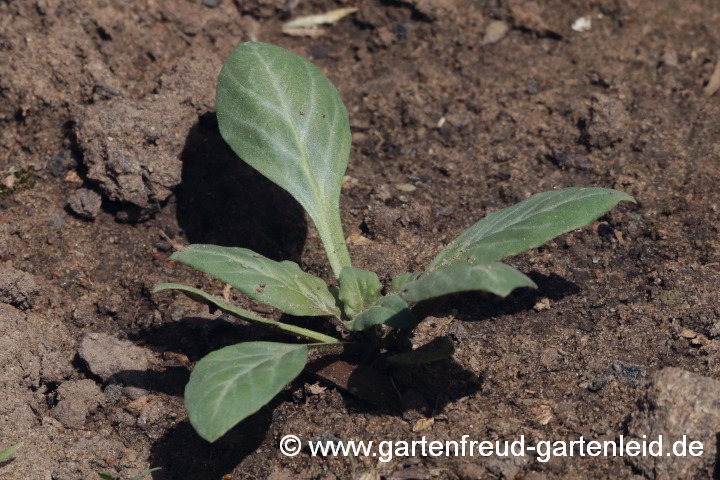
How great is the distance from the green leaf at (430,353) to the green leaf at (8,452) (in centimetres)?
114

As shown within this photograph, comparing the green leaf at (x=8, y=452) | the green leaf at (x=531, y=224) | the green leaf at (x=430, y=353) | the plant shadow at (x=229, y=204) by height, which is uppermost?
the green leaf at (x=531, y=224)

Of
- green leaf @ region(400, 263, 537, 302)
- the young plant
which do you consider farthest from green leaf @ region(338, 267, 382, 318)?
green leaf @ region(400, 263, 537, 302)

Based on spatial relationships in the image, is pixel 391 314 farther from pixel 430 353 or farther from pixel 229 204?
pixel 229 204

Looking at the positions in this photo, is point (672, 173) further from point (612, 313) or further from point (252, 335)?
point (252, 335)

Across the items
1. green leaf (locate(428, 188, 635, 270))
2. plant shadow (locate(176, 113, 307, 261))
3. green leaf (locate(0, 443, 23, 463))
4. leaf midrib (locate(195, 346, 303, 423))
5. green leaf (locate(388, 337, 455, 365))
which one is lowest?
green leaf (locate(0, 443, 23, 463))

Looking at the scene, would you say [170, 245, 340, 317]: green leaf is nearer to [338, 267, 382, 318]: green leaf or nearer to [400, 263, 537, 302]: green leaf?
[338, 267, 382, 318]: green leaf

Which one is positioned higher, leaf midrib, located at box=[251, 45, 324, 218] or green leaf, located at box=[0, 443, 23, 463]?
leaf midrib, located at box=[251, 45, 324, 218]

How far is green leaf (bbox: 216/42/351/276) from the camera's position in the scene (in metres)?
2.81

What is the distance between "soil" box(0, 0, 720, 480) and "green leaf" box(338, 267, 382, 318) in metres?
0.28

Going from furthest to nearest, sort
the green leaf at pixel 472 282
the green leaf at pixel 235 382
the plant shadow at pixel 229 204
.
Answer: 1. the plant shadow at pixel 229 204
2. the green leaf at pixel 235 382
3. the green leaf at pixel 472 282

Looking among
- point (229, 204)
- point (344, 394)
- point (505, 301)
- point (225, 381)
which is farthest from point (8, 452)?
point (505, 301)

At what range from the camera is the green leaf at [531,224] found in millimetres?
2301

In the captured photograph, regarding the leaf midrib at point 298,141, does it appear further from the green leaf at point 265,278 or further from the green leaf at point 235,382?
the green leaf at point 235,382

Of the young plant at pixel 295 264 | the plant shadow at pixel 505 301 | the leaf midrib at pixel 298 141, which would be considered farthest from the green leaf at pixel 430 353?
the leaf midrib at pixel 298 141
